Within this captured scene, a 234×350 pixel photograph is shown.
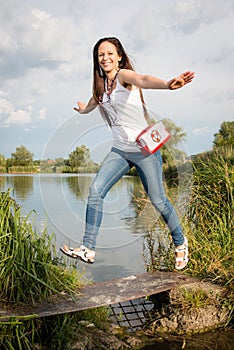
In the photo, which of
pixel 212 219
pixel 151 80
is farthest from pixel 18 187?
pixel 151 80

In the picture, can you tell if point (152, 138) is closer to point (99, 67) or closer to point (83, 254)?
point (99, 67)

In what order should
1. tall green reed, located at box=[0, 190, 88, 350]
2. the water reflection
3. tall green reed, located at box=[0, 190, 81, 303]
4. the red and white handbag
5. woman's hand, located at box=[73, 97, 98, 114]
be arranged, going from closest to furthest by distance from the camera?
1. the red and white handbag
2. tall green reed, located at box=[0, 190, 88, 350]
3. tall green reed, located at box=[0, 190, 81, 303]
4. woman's hand, located at box=[73, 97, 98, 114]
5. the water reflection

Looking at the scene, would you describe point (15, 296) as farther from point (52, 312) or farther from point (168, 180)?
point (168, 180)

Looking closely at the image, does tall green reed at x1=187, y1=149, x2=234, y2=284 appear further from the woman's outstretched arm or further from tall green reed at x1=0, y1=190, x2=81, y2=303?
the woman's outstretched arm

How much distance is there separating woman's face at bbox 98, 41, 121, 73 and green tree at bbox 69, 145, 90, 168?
0.62m

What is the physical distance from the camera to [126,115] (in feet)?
10.8

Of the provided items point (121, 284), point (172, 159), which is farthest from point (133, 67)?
point (121, 284)

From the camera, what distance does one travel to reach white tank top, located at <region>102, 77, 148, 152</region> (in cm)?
328

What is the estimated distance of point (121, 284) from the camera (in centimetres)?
→ 400

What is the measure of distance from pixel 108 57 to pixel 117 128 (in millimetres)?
568

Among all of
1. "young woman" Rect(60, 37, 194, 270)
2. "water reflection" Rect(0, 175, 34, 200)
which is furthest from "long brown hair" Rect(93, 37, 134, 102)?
"water reflection" Rect(0, 175, 34, 200)

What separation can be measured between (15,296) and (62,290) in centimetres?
39

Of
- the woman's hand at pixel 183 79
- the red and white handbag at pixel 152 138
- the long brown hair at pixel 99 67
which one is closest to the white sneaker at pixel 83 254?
the red and white handbag at pixel 152 138

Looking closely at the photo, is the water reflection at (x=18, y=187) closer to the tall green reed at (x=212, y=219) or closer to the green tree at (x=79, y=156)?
the green tree at (x=79, y=156)
